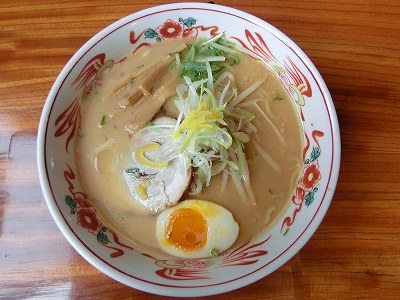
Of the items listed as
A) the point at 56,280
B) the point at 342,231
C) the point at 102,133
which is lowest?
the point at 56,280

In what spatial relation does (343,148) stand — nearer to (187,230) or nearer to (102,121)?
(187,230)

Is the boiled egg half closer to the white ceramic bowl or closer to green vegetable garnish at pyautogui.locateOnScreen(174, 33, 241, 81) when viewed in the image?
the white ceramic bowl

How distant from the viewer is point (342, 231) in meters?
1.37

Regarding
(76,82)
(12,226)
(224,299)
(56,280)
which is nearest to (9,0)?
(76,82)

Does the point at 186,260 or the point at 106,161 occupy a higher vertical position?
the point at 106,161

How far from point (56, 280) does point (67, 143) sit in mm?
426

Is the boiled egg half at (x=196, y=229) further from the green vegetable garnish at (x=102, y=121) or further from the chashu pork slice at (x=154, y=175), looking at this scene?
the green vegetable garnish at (x=102, y=121)

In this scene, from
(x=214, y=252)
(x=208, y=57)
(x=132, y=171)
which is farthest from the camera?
(x=208, y=57)

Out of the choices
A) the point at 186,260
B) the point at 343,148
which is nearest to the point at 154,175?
the point at 186,260

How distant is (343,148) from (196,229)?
584mm

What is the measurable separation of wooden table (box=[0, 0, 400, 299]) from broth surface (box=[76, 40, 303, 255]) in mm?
164

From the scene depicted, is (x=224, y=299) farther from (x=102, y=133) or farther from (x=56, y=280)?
(x=102, y=133)

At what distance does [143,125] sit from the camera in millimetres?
1495

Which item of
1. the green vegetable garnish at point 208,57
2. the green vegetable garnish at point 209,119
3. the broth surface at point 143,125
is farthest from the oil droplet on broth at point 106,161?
the green vegetable garnish at point 208,57
